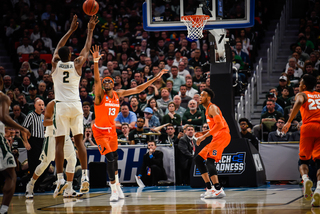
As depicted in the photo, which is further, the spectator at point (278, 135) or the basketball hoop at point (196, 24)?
the spectator at point (278, 135)

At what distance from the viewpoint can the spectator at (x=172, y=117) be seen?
13.7 m

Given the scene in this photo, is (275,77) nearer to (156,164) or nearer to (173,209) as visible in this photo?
(156,164)

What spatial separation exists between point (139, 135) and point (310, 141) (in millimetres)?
6449

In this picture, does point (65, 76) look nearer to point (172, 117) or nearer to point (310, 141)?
point (310, 141)

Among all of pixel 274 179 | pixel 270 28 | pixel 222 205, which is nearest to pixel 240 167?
pixel 274 179

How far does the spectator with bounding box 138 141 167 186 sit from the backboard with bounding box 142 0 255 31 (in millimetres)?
3429

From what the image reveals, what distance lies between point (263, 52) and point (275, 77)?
2.31 meters

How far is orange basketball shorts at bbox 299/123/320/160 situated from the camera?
7559 mm

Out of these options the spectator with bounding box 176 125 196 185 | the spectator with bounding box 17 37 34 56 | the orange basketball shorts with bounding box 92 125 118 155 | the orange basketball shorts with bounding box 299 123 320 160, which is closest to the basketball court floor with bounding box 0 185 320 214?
the orange basketball shorts with bounding box 299 123 320 160

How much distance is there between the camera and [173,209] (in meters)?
7.03

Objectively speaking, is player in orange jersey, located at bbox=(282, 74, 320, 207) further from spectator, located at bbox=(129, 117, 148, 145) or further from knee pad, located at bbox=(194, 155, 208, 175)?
spectator, located at bbox=(129, 117, 148, 145)

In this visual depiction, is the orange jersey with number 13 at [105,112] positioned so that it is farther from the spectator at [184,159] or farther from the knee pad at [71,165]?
the spectator at [184,159]

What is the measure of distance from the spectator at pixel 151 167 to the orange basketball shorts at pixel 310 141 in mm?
5387

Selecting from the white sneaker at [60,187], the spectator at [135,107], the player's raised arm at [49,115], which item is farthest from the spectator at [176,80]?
the white sneaker at [60,187]
